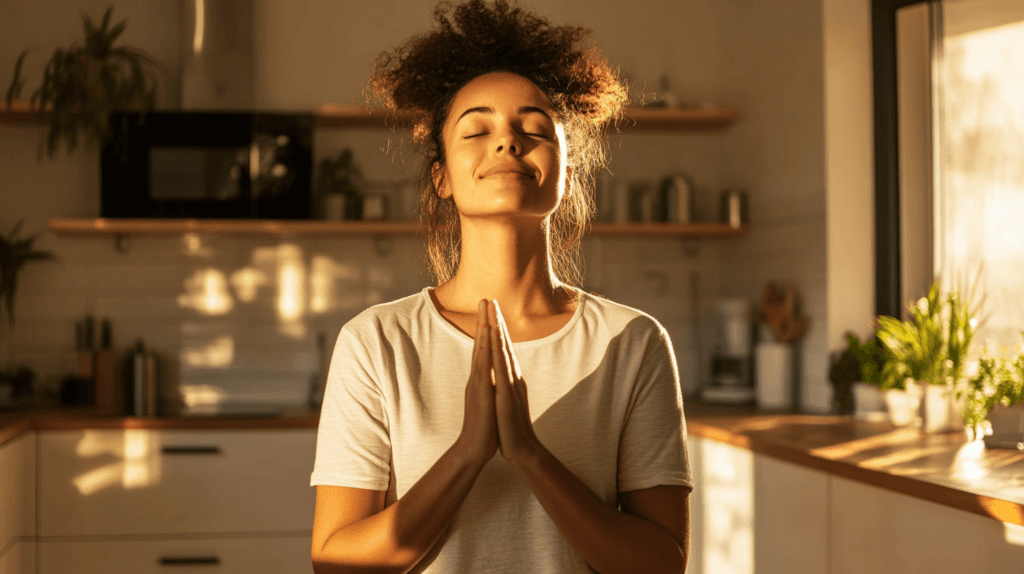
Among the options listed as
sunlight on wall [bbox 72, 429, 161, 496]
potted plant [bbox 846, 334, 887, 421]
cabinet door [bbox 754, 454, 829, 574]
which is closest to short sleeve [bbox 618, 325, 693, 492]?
cabinet door [bbox 754, 454, 829, 574]

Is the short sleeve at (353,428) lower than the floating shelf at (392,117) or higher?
lower

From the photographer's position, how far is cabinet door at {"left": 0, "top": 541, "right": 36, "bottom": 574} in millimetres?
2559

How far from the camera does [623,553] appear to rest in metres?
0.84

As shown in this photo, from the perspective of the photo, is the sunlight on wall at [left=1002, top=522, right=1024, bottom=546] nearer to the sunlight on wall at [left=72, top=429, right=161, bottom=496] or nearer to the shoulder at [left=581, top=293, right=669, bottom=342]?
the shoulder at [left=581, top=293, right=669, bottom=342]

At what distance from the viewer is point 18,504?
2.64 meters

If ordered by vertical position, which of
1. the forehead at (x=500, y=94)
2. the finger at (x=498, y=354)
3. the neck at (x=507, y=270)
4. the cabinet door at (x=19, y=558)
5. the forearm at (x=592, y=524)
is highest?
the forehead at (x=500, y=94)

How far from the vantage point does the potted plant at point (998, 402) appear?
1930 millimetres

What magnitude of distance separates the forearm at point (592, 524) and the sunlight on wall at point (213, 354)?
280 centimetres

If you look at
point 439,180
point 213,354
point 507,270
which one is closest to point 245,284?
point 213,354

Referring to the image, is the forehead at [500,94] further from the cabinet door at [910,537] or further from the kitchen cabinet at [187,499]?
the kitchen cabinet at [187,499]

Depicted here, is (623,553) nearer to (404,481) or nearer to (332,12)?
(404,481)

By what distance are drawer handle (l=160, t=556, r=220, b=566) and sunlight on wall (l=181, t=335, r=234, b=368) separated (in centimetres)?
84

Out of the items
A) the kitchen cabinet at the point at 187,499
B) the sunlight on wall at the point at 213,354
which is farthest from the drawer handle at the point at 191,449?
the sunlight on wall at the point at 213,354

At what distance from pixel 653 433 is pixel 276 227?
8.08 ft
